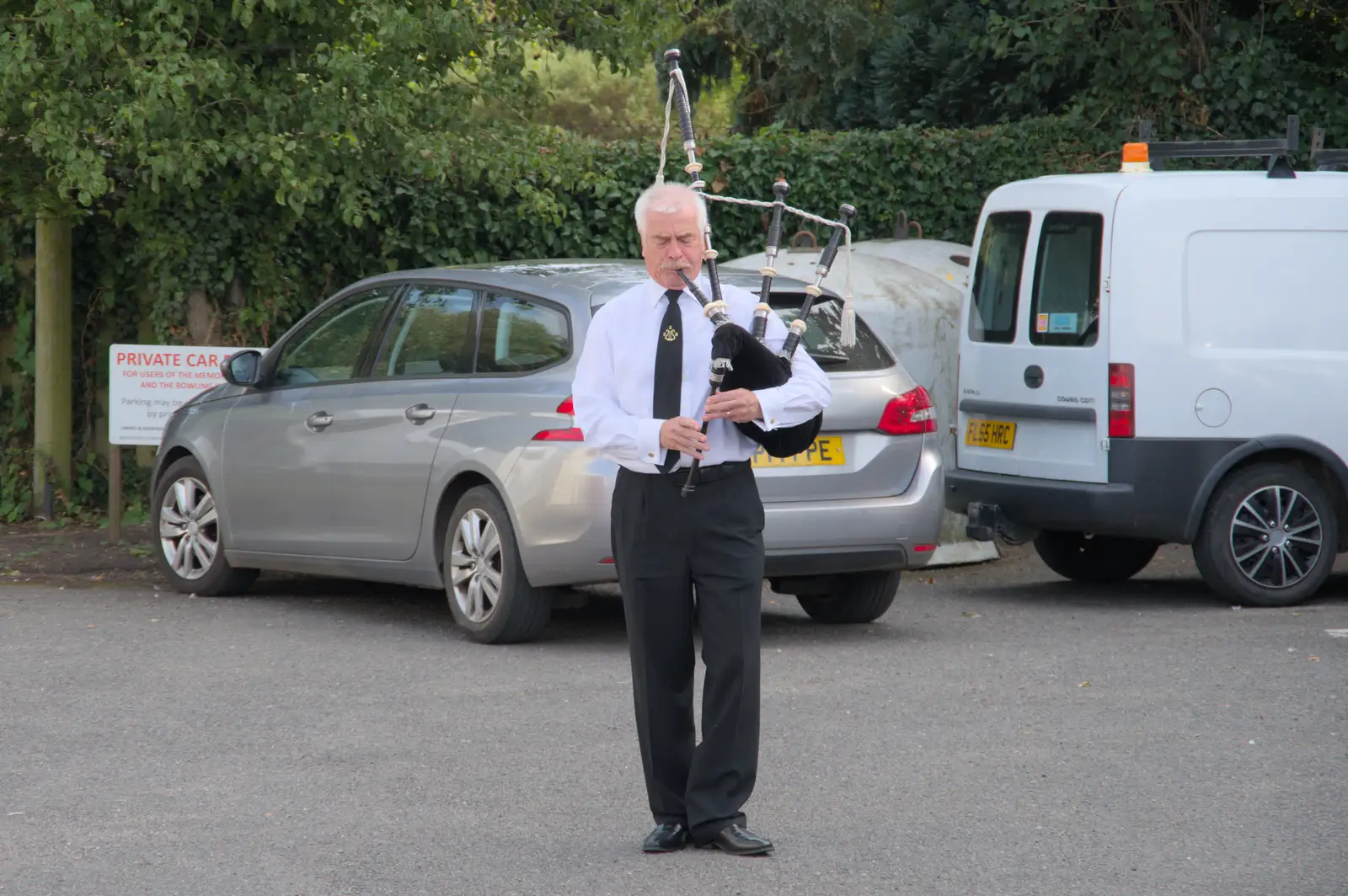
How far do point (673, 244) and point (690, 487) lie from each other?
25.0 inches

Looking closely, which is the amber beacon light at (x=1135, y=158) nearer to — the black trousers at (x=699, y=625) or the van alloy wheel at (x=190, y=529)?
the van alloy wheel at (x=190, y=529)

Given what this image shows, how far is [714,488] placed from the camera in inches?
200

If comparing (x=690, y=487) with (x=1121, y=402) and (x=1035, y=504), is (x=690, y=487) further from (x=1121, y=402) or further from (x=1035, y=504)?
(x=1035, y=504)

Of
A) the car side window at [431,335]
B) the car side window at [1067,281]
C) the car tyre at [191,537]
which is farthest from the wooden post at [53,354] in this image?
the car side window at [1067,281]

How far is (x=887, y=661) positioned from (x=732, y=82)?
665 inches

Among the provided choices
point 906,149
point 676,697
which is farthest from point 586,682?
point 906,149

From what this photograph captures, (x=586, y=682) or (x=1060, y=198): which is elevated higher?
(x=1060, y=198)

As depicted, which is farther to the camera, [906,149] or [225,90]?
[906,149]

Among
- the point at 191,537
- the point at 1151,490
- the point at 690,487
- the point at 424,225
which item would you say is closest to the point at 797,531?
the point at 1151,490

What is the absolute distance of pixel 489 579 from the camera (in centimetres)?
839

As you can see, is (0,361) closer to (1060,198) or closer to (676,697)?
(1060,198)

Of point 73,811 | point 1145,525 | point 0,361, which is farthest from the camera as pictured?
point 0,361

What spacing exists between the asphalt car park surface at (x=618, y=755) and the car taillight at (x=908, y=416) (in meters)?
0.96

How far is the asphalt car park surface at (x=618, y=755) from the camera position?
4992mm
